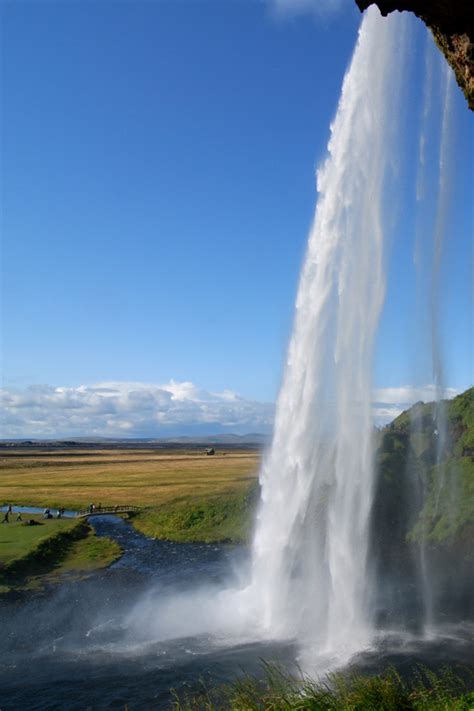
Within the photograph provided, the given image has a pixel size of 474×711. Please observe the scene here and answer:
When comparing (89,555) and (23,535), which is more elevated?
(23,535)

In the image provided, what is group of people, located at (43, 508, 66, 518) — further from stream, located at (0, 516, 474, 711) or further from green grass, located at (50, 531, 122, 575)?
stream, located at (0, 516, 474, 711)

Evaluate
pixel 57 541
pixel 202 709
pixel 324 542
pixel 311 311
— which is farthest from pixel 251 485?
pixel 202 709

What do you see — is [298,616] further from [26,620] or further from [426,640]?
[26,620]

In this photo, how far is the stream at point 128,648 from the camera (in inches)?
707

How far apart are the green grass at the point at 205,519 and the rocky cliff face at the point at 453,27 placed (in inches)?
1623

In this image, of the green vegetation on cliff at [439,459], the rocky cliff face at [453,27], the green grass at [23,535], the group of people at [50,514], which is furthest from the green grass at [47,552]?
the rocky cliff face at [453,27]

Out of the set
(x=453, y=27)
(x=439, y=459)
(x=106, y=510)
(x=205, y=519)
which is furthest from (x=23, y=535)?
(x=453, y=27)

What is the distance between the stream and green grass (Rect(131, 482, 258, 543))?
14.5 meters

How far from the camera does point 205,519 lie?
52594mm

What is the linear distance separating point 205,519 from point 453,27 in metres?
48.4

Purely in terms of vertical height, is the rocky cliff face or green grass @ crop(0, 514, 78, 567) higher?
the rocky cliff face

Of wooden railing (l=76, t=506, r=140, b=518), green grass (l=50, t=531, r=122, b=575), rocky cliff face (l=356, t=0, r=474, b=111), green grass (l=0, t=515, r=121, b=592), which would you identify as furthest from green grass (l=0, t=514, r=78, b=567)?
rocky cliff face (l=356, t=0, r=474, b=111)

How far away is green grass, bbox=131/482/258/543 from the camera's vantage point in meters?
48.1

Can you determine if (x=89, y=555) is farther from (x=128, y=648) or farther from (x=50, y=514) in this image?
(x=128, y=648)
